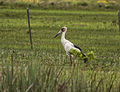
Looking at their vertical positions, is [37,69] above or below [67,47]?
above

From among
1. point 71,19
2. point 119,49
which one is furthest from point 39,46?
point 71,19

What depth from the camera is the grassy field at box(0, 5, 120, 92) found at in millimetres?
8141

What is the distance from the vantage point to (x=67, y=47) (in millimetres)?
15430

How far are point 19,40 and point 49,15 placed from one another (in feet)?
31.0

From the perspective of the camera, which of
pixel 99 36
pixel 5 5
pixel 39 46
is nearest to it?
pixel 39 46

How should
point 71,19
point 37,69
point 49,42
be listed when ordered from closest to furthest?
point 37,69 → point 49,42 → point 71,19

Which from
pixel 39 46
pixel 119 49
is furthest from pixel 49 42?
pixel 119 49

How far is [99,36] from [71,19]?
569 cm

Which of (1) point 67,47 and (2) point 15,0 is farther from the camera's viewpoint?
(2) point 15,0

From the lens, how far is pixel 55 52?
1759cm

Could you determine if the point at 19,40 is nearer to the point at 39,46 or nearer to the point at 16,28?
the point at 39,46

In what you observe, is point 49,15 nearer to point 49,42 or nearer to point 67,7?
point 67,7

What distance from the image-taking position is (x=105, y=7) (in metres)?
34.7

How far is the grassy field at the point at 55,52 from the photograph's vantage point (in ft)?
26.7
